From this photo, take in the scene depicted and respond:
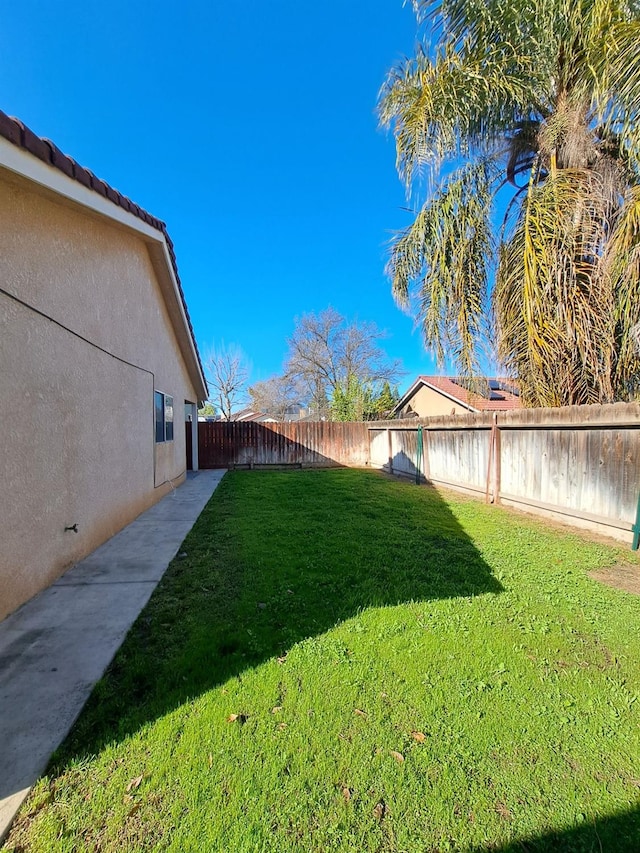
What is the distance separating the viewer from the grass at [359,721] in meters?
1.44

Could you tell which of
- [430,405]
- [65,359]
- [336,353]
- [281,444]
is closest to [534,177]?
[65,359]

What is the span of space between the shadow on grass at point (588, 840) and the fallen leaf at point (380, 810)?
0.33 metres

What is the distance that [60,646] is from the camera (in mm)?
2559

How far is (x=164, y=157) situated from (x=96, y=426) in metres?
9.01

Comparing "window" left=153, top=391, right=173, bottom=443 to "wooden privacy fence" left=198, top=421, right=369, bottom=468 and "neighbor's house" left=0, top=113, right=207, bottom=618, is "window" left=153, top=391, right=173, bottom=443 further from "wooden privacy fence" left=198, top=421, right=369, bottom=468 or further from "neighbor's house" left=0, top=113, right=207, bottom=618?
"wooden privacy fence" left=198, top=421, right=369, bottom=468

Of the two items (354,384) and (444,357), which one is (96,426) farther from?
(354,384)

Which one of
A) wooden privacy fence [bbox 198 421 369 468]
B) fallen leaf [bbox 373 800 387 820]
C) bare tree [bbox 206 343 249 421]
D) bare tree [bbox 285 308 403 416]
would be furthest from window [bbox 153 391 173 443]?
bare tree [bbox 206 343 249 421]

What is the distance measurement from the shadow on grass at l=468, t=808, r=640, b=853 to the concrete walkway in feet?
6.36

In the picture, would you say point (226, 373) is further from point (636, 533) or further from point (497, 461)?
point (636, 533)

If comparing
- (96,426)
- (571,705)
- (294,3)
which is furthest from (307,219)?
(571,705)

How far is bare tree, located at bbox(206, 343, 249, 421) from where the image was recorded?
3178 centimetres

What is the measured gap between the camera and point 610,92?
455 cm

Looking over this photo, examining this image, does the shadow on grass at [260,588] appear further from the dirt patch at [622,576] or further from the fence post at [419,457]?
the fence post at [419,457]

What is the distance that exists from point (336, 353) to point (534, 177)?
71.8 feet
